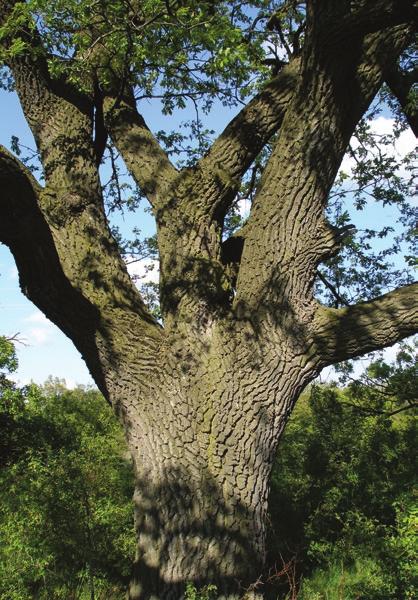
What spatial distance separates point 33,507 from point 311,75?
509 centimetres

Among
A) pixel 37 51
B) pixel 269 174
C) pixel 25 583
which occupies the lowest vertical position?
pixel 25 583

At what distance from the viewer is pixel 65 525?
563 centimetres

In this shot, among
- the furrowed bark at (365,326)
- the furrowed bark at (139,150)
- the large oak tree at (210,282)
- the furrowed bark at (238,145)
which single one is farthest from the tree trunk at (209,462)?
the furrowed bark at (139,150)

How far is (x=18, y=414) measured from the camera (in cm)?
849

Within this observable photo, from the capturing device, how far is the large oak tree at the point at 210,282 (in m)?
3.95

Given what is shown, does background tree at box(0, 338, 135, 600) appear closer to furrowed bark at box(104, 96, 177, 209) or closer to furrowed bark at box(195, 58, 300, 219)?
furrowed bark at box(104, 96, 177, 209)

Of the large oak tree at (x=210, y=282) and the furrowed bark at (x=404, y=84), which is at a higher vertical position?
the furrowed bark at (x=404, y=84)

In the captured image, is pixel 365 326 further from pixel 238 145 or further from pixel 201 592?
pixel 201 592

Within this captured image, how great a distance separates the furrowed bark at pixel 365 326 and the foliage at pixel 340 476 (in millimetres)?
3248

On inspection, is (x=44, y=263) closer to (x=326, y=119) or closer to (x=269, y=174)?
(x=269, y=174)

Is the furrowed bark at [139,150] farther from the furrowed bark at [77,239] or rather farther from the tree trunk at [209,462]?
the tree trunk at [209,462]

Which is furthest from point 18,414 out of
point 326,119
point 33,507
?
point 326,119

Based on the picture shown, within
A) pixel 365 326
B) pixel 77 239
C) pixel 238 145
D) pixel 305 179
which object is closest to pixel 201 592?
pixel 365 326

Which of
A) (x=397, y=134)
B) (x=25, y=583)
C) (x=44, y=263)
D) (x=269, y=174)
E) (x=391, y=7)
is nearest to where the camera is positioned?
(x=391, y=7)
